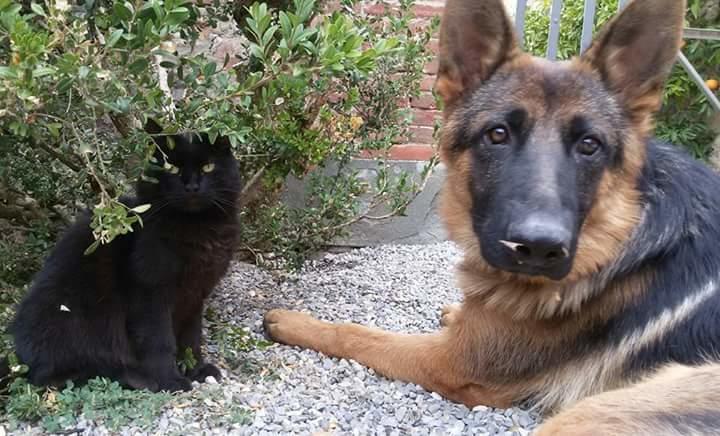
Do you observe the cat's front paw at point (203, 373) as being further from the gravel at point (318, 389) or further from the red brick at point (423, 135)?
the red brick at point (423, 135)

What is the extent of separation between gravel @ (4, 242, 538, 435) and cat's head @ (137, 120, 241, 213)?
32.4 inches

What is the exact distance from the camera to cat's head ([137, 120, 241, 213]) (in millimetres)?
3014

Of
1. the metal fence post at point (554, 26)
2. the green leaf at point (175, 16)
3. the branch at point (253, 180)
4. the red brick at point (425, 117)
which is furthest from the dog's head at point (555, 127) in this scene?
the red brick at point (425, 117)

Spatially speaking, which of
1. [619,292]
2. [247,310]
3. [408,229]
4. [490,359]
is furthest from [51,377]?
[408,229]

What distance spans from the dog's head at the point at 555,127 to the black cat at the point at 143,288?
119 centimetres

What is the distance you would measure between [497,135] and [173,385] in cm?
173

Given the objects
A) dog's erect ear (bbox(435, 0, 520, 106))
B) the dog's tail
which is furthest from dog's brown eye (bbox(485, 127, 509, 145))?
the dog's tail

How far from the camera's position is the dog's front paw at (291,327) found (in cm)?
344

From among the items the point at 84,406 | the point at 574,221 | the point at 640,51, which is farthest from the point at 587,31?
the point at 84,406

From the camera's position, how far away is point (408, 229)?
616 centimetres

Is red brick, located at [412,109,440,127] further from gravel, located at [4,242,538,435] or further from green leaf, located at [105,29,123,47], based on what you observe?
green leaf, located at [105,29,123,47]

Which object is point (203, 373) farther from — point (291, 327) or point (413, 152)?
point (413, 152)

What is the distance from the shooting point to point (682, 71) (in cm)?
596

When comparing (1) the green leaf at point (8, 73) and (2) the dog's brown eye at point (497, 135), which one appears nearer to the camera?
(1) the green leaf at point (8, 73)
